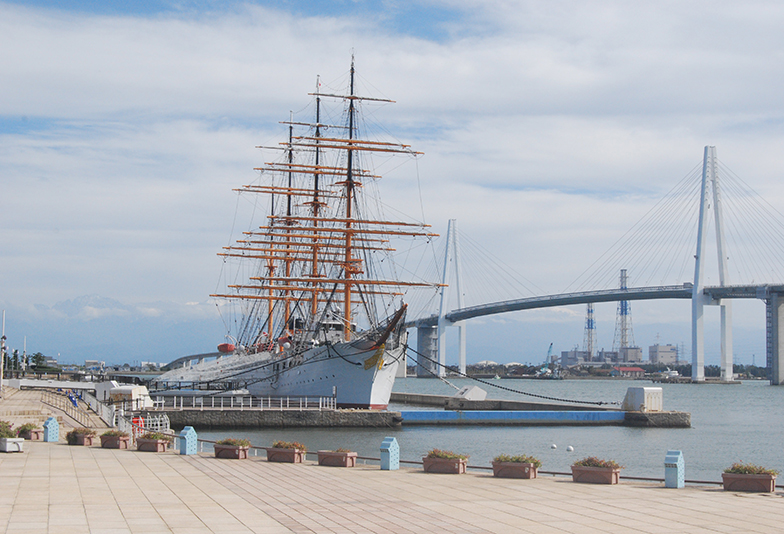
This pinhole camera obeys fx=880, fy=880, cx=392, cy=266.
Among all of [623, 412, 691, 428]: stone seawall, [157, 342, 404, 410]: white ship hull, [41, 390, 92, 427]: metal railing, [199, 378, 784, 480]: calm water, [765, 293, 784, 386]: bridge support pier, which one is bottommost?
[199, 378, 784, 480]: calm water

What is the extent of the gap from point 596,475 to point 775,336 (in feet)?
315

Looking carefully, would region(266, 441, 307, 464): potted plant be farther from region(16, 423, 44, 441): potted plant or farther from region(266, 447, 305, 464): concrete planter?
region(16, 423, 44, 441): potted plant

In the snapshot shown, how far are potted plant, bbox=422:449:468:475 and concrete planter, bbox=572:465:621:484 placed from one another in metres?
2.52

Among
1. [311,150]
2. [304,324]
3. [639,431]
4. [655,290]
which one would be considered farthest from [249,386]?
[655,290]

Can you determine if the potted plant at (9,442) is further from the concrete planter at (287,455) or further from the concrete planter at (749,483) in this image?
the concrete planter at (749,483)

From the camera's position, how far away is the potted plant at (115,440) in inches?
935

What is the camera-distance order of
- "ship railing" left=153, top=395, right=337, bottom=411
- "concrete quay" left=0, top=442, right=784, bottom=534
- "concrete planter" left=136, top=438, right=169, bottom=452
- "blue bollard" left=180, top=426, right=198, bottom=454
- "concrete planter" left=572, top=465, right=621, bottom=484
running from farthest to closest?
"ship railing" left=153, top=395, right=337, bottom=411, "concrete planter" left=136, top=438, right=169, bottom=452, "blue bollard" left=180, top=426, right=198, bottom=454, "concrete planter" left=572, top=465, right=621, bottom=484, "concrete quay" left=0, top=442, right=784, bottom=534

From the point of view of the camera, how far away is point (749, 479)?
55.5 feet

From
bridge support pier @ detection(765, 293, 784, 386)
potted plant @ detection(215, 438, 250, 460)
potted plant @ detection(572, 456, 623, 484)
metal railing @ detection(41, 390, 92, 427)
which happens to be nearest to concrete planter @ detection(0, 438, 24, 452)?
potted plant @ detection(215, 438, 250, 460)

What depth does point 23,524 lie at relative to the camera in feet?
41.1

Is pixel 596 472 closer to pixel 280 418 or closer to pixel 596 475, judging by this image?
pixel 596 475

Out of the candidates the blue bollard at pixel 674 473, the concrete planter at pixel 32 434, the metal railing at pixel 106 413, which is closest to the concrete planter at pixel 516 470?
the blue bollard at pixel 674 473

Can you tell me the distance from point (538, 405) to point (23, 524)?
157 ft

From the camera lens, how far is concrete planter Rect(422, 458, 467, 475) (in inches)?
770
